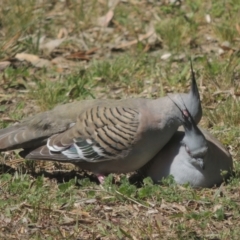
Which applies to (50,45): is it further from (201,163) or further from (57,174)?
Answer: (201,163)

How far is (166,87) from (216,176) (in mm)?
1919

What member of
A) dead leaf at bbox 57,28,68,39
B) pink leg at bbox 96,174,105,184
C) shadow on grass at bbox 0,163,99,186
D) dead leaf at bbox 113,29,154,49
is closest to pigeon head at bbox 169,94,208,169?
pink leg at bbox 96,174,105,184

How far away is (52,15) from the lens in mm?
9445

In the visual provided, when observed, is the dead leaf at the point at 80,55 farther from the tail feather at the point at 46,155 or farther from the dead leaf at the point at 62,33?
the tail feather at the point at 46,155

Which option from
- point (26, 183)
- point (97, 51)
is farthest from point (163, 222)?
point (97, 51)

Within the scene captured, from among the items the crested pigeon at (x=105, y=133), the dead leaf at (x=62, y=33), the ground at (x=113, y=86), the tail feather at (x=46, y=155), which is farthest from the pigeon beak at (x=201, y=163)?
the dead leaf at (x=62, y=33)

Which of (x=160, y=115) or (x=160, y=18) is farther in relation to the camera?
(x=160, y=18)

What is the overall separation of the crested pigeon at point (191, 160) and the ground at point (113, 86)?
0.32ft

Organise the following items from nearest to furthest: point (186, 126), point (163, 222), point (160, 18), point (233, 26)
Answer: point (163, 222)
point (186, 126)
point (233, 26)
point (160, 18)

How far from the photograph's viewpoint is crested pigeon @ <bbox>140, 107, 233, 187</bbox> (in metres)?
5.84

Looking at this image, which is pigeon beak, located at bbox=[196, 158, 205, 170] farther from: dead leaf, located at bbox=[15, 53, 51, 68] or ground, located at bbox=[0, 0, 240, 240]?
dead leaf, located at bbox=[15, 53, 51, 68]

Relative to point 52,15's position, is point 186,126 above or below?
above

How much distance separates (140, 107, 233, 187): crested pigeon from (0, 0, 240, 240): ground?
10cm

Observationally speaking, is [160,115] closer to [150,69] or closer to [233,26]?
[150,69]
